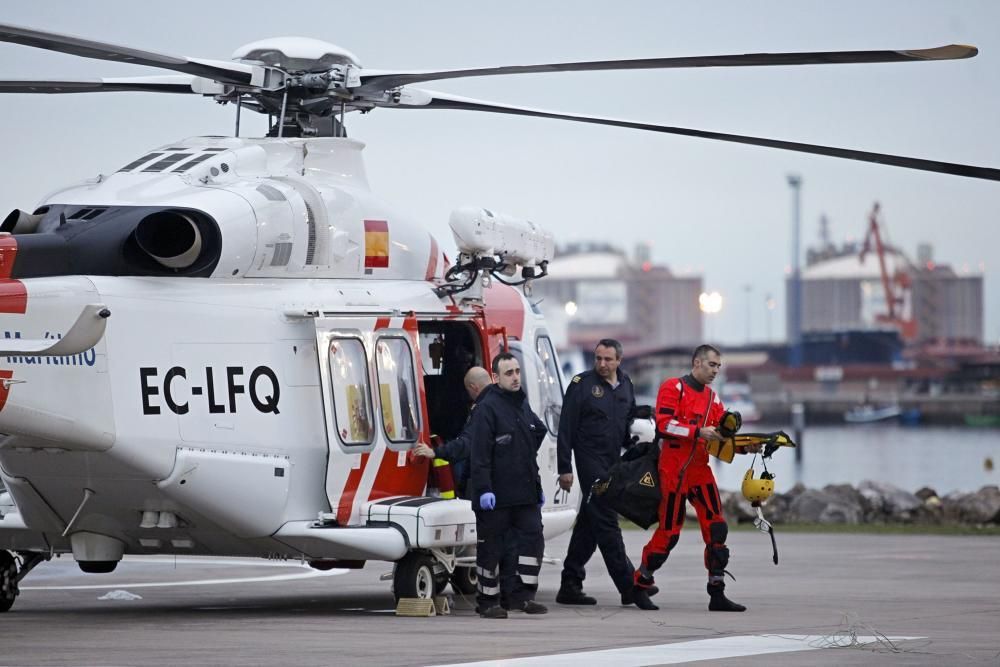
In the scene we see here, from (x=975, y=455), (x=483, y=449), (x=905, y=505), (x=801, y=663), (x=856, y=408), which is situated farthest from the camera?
(x=856, y=408)

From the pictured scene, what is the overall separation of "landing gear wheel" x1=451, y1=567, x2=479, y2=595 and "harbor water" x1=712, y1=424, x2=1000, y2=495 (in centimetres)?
2689

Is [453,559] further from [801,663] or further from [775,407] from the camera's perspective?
[775,407]

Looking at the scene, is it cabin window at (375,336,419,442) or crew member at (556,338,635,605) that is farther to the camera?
crew member at (556,338,635,605)

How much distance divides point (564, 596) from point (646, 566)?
2.99 feet

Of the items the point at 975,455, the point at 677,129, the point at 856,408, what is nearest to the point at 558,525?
the point at 677,129

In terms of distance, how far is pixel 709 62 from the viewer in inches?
412

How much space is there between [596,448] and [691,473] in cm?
91

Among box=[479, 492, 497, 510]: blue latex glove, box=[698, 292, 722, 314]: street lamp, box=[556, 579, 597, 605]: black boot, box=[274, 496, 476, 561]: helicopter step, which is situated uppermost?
box=[698, 292, 722, 314]: street lamp

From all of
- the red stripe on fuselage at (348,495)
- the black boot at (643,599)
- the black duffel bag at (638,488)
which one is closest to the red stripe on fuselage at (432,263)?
the red stripe on fuselage at (348,495)

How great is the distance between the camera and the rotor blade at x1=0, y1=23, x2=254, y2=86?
958 cm

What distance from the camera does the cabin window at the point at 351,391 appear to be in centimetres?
1182

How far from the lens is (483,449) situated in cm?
1162

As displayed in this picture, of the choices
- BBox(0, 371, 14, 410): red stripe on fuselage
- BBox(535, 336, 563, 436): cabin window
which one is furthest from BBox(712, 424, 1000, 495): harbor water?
BBox(0, 371, 14, 410): red stripe on fuselage

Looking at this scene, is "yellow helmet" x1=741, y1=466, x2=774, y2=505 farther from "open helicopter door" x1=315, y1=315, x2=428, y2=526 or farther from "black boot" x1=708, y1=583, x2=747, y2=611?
"open helicopter door" x1=315, y1=315, x2=428, y2=526
